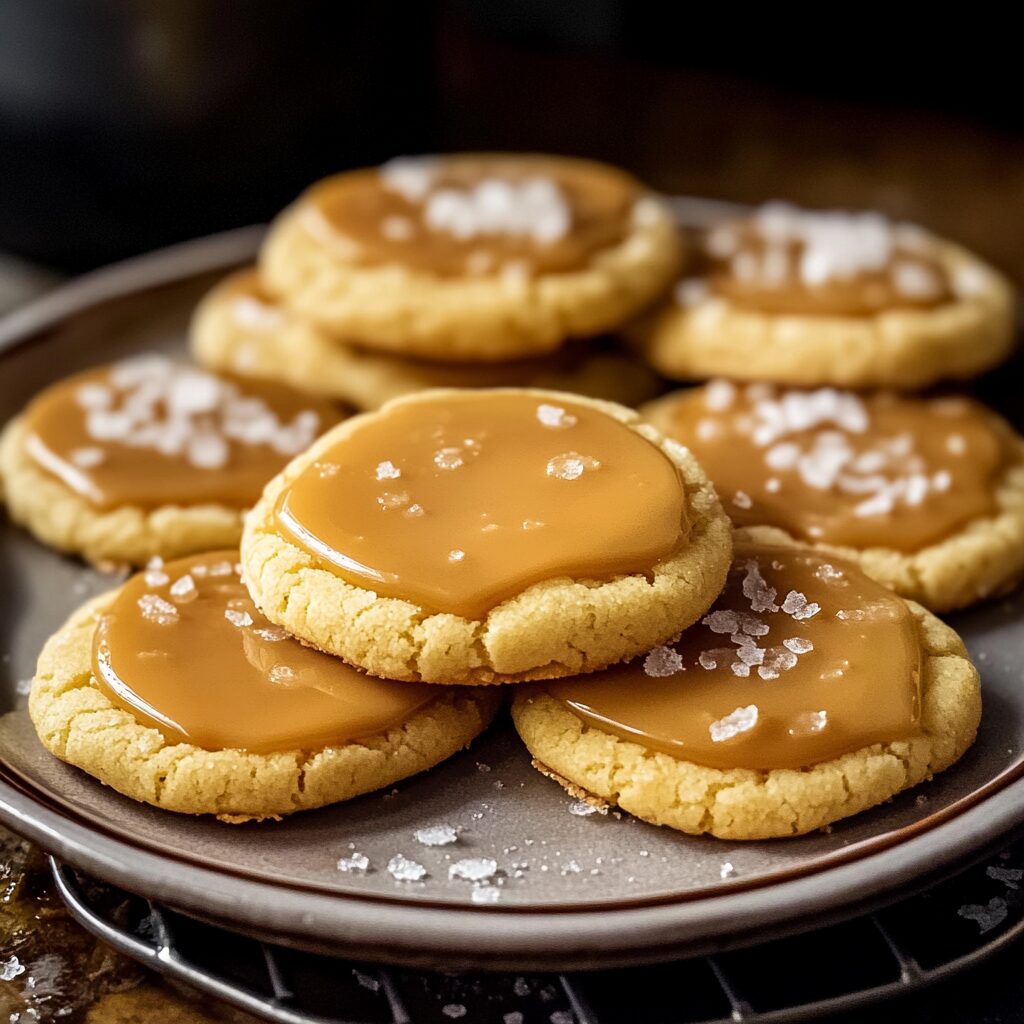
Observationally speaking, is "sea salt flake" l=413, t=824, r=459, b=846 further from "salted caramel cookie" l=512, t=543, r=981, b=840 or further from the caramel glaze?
the caramel glaze

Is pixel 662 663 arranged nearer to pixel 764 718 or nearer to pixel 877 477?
pixel 764 718

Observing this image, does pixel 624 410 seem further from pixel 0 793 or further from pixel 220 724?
pixel 0 793

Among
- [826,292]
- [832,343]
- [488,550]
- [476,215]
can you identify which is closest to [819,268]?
[826,292]

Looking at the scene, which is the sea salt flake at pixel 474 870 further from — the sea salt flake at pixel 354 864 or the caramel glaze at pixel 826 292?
the caramel glaze at pixel 826 292

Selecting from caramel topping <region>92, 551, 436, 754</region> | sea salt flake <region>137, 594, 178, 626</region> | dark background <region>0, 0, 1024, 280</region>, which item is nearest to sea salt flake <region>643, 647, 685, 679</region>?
caramel topping <region>92, 551, 436, 754</region>

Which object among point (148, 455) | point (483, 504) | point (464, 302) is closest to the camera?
point (483, 504)

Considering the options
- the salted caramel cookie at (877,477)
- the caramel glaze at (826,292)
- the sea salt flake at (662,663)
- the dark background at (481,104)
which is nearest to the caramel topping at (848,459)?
the salted caramel cookie at (877,477)
